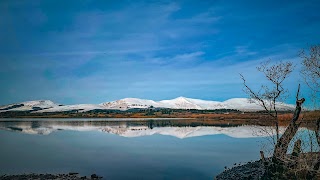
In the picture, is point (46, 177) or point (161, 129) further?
point (161, 129)

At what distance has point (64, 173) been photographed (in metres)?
20.2

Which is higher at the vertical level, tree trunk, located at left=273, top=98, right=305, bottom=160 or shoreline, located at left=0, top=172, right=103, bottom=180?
tree trunk, located at left=273, top=98, right=305, bottom=160

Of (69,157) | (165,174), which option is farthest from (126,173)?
(69,157)

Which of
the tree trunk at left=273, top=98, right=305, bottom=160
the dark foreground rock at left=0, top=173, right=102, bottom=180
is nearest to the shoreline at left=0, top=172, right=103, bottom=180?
the dark foreground rock at left=0, top=173, right=102, bottom=180

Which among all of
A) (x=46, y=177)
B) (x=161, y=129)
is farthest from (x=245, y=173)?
(x=161, y=129)

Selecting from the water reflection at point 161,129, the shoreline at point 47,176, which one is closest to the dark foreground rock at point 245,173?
the shoreline at point 47,176

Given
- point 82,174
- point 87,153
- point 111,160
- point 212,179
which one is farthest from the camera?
point 87,153

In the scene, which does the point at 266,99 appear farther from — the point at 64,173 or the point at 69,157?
the point at 69,157

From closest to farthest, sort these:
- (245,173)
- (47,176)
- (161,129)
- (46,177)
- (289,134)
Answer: (289,134) → (46,177) → (245,173) → (47,176) → (161,129)

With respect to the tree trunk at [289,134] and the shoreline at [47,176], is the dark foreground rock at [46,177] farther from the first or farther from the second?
the tree trunk at [289,134]

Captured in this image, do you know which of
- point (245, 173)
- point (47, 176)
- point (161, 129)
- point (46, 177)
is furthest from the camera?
point (161, 129)

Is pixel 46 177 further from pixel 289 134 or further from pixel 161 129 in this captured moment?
pixel 161 129

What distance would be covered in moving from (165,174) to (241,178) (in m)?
4.92

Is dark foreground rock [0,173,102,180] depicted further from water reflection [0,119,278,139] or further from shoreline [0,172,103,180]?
water reflection [0,119,278,139]
